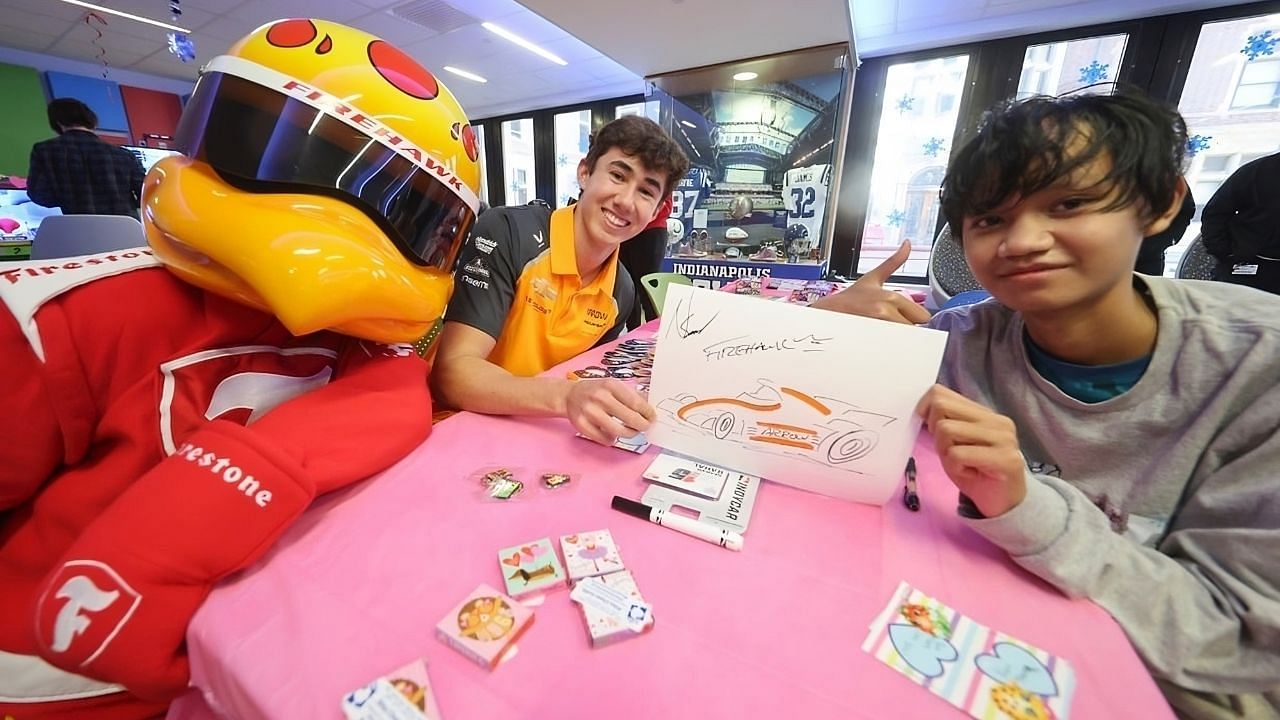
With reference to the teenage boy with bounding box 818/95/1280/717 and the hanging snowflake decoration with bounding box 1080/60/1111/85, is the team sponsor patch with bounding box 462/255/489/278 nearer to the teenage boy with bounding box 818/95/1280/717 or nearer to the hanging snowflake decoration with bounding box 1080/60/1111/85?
the teenage boy with bounding box 818/95/1280/717

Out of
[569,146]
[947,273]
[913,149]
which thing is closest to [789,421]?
[947,273]

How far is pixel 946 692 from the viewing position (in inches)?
13.9

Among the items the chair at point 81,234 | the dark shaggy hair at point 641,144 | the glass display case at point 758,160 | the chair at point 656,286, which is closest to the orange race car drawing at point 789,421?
the dark shaggy hair at point 641,144

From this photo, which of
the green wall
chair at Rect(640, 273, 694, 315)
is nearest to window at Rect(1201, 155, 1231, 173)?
chair at Rect(640, 273, 694, 315)

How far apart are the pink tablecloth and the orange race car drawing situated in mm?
71

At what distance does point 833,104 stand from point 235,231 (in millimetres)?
4735

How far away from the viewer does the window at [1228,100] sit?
10.6 ft

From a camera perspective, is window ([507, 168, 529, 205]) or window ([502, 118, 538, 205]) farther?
window ([507, 168, 529, 205])

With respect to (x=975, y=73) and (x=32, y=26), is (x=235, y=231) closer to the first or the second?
(x=975, y=73)

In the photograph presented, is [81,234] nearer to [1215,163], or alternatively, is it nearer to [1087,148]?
[1087,148]

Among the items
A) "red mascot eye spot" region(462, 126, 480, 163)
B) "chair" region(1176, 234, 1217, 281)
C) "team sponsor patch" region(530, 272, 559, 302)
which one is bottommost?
"team sponsor patch" region(530, 272, 559, 302)

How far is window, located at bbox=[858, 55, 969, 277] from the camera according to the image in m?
4.11

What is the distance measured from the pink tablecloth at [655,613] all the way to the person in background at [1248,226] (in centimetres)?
260
